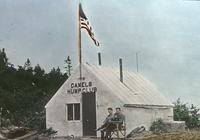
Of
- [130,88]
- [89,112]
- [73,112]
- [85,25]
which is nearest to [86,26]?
[85,25]

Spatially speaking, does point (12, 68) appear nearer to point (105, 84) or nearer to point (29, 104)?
point (29, 104)

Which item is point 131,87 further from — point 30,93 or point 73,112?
point 30,93

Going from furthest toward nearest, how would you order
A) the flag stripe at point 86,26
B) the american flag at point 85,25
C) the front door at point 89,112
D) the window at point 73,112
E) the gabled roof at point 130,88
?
the window at point 73,112
the front door at point 89,112
the gabled roof at point 130,88
the flag stripe at point 86,26
the american flag at point 85,25

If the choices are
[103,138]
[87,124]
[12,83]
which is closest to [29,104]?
[12,83]

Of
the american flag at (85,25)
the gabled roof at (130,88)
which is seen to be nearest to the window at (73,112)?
the gabled roof at (130,88)

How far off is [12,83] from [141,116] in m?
7.91

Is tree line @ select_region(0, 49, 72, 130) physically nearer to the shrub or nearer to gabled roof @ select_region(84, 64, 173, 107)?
gabled roof @ select_region(84, 64, 173, 107)

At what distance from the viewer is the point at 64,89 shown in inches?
1156

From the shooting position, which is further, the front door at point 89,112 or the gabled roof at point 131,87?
the front door at point 89,112

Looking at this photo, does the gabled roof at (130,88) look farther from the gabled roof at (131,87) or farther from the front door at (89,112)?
the front door at (89,112)

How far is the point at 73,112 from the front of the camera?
29.0 m

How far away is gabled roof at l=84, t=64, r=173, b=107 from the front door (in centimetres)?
100

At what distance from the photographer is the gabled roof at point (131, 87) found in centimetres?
2768

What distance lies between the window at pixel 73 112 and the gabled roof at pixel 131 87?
5.88 feet
